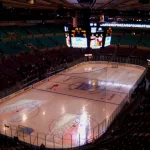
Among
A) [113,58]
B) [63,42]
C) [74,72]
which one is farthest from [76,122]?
[63,42]

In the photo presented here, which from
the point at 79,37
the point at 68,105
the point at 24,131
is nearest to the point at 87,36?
the point at 79,37

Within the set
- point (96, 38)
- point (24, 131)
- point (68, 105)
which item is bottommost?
point (24, 131)

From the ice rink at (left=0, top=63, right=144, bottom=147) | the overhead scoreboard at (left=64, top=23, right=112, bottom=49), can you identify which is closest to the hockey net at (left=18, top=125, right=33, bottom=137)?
the ice rink at (left=0, top=63, right=144, bottom=147)

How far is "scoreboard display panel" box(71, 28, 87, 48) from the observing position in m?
9.65

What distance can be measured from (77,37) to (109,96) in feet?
19.4

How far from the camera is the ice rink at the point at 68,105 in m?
10.3

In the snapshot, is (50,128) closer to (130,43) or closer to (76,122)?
(76,122)

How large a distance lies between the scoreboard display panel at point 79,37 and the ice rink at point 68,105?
354cm

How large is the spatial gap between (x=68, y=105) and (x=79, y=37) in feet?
15.6

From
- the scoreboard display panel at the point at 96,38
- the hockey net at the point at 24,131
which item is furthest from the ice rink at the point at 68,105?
the scoreboard display panel at the point at 96,38

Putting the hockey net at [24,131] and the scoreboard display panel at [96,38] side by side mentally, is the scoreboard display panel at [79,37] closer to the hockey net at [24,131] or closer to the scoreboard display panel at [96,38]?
the scoreboard display panel at [96,38]

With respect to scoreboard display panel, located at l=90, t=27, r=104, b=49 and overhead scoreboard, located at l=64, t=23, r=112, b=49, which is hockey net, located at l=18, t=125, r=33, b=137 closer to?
overhead scoreboard, located at l=64, t=23, r=112, b=49

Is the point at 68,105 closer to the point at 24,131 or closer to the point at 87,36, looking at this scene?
the point at 24,131

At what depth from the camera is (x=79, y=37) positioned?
9.67m
